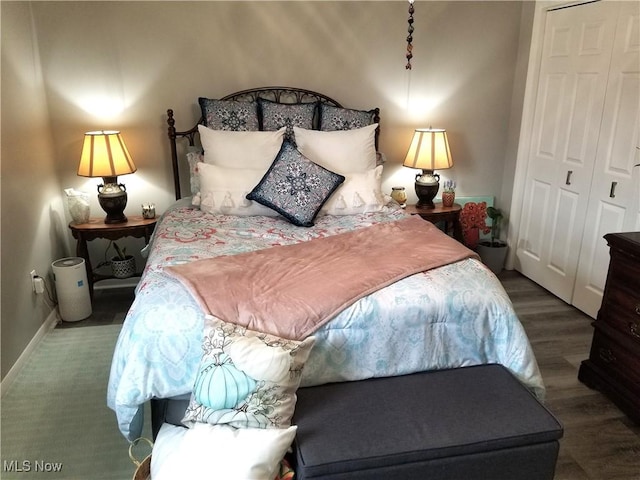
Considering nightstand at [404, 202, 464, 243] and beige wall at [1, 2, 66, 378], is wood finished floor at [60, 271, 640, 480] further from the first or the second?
nightstand at [404, 202, 464, 243]

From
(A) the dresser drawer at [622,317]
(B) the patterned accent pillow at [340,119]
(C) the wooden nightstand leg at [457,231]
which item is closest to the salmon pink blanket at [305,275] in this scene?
(A) the dresser drawer at [622,317]

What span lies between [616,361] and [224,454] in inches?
75.2

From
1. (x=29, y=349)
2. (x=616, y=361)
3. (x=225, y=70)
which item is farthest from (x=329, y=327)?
(x=225, y=70)

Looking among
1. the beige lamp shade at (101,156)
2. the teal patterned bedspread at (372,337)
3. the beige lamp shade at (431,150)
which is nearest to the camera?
the teal patterned bedspread at (372,337)

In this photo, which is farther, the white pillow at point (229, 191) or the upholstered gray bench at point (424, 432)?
the white pillow at point (229, 191)

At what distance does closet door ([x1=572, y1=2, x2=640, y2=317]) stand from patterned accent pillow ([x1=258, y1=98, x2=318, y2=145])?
1882mm

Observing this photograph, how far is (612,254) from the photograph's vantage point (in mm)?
2338

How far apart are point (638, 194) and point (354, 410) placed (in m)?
2.19

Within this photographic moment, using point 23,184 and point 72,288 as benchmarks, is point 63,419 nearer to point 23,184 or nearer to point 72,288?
point 72,288

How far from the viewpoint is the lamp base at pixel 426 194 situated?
142 inches

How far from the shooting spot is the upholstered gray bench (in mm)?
1517

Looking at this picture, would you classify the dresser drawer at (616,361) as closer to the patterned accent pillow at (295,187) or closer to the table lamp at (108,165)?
the patterned accent pillow at (295,187)

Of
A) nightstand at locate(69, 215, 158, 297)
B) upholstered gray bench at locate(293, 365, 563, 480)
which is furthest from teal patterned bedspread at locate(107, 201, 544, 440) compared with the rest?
nightstand at locate(69, 215, 158, 297)

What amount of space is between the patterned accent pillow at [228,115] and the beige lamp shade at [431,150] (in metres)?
1.17
